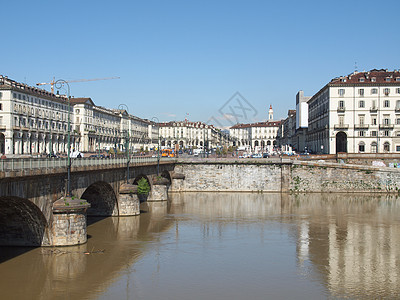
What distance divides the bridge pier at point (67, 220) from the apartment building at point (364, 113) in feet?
212

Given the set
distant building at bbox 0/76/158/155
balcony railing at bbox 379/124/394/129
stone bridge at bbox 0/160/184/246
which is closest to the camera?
stone bridge at bbox 0/160/184/246

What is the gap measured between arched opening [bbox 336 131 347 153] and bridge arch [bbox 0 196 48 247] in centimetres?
6800

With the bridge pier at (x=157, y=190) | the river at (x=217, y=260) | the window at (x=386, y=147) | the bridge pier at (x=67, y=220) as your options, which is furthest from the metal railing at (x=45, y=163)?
the window at (x=386, y=147)

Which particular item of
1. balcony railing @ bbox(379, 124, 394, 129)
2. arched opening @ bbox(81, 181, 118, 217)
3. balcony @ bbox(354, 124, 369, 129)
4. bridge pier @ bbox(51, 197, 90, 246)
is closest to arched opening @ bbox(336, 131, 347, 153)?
balcony @ bbox(354, 124, 369, 129)

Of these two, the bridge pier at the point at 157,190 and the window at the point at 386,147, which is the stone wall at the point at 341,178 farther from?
the bridge pier at the point at 157,190

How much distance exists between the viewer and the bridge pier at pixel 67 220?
29.8 m

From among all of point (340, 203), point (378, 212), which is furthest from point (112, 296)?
point (340, 203)

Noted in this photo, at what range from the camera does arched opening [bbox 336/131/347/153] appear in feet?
287

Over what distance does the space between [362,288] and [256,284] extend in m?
5.41

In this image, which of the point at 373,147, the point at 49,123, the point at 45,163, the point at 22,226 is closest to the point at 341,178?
the point at 373,147

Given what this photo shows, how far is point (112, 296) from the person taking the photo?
23.1 metres

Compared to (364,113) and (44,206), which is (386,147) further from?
(44,206)

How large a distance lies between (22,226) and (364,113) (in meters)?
68.8

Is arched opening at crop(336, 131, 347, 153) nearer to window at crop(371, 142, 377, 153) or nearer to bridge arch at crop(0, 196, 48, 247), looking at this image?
window at crop(371, 142, 377, 153)
